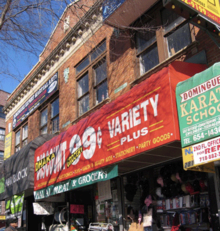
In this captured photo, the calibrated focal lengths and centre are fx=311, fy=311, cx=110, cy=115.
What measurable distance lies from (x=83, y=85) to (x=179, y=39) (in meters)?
5.01

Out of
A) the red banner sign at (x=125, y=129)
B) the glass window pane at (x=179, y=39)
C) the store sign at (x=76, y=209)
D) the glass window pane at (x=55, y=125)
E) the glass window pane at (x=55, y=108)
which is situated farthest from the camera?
the glass window pane at (x=55, y=108)

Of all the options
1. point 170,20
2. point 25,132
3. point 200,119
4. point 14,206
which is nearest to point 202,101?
point 200,119

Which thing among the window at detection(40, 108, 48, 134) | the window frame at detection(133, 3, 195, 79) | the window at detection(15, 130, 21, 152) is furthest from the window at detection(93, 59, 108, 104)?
the window at detection(15, 130, 21, 152)

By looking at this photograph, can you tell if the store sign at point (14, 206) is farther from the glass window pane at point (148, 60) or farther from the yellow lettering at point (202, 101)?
the yellow lettering at point (202, 101)

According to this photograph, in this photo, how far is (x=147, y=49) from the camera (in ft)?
31.1

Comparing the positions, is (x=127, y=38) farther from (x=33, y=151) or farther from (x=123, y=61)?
(x=33, y=151)

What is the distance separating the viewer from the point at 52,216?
12383mm

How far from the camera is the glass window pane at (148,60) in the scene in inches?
360

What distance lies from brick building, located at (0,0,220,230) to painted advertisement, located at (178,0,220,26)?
258mm

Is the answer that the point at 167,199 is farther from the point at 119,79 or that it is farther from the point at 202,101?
the point at 119,79

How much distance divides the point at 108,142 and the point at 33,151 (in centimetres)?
498

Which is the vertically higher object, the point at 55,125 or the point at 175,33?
the point at 175,33

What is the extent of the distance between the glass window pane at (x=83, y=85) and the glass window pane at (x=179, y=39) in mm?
4247

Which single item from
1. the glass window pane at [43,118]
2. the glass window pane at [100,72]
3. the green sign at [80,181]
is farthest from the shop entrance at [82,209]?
the glass window pane at [43,118]
